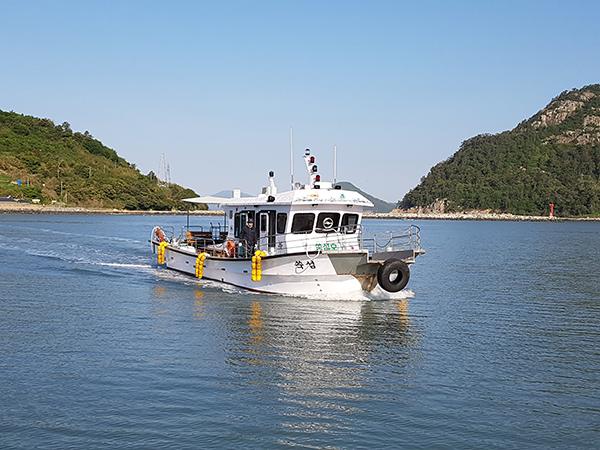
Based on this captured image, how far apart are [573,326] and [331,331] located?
7.70 meters

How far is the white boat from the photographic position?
65.1ft

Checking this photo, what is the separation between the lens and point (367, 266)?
65.9 feet

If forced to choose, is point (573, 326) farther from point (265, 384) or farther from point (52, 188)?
point (52, 188)

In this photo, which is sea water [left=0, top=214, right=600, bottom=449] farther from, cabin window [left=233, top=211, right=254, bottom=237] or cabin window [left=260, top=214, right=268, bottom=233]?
cabin window [left=260, top=214, right=268, bottom=233]

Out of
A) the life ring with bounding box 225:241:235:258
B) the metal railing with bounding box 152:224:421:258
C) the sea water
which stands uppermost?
the metal railing with bounding box 152:224:421:258

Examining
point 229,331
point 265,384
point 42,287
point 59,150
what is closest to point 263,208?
point 229,331

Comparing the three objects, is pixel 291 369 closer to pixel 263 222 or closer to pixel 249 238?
pixel 263 222

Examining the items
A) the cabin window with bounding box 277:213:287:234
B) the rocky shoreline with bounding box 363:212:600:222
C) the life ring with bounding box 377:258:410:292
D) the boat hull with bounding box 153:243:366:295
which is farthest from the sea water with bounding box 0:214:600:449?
the rocky shoreline with bounding box 363:212:600:222

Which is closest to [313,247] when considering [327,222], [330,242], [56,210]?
[330,242]

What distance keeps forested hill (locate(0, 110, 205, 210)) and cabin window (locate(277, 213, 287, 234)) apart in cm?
13267

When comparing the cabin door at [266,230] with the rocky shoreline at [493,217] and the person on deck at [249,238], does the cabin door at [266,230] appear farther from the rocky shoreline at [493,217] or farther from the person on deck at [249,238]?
the rocky shoreline at [493,217]

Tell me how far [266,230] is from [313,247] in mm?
2280

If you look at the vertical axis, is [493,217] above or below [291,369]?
above

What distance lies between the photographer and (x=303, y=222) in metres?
20.8
